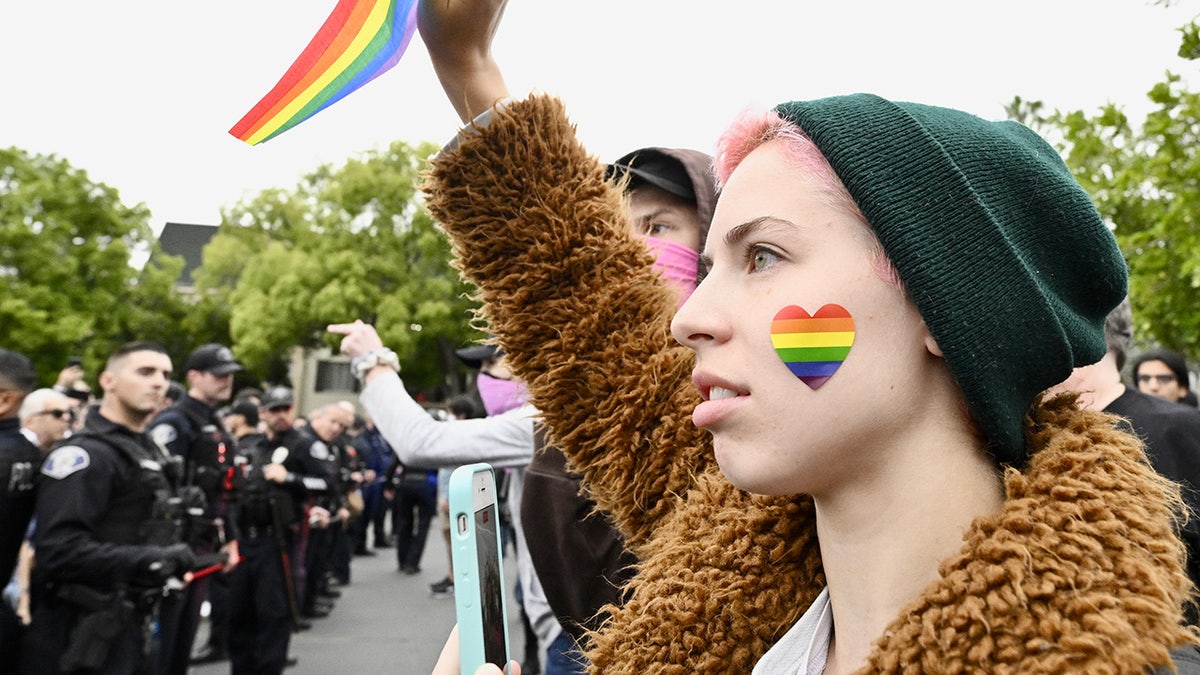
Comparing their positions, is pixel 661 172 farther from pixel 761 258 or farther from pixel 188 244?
pixel 188 244

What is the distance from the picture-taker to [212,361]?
26.2 ft

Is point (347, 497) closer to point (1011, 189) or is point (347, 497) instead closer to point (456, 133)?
point (456, 133)

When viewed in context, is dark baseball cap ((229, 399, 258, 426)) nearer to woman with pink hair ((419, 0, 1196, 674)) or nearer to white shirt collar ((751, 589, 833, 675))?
woman with pink hair ((419, 0, 1196, 674))

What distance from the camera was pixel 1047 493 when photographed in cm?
120

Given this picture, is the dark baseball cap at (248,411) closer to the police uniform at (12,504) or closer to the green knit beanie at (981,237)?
the police uniform at (12,504)

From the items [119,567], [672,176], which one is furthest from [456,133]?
[119,567]

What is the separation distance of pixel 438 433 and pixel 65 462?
10.7 ft

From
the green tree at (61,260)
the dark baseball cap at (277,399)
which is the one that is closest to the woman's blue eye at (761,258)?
the dark baseball cap at (277,399)

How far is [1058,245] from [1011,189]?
111 millimetres

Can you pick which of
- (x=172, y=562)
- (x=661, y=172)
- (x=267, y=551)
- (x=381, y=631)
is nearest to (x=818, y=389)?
(x=661, y=172)

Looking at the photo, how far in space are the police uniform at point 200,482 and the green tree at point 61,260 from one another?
31900 mm

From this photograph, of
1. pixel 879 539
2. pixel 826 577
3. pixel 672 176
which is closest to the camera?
pixel 879 539

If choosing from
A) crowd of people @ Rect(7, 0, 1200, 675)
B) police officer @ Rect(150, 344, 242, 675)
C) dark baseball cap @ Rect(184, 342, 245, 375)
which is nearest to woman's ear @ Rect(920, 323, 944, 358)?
crowd of people @ Rect(7, 0, 1200, 675)

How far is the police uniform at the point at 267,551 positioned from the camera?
24.1 feet
